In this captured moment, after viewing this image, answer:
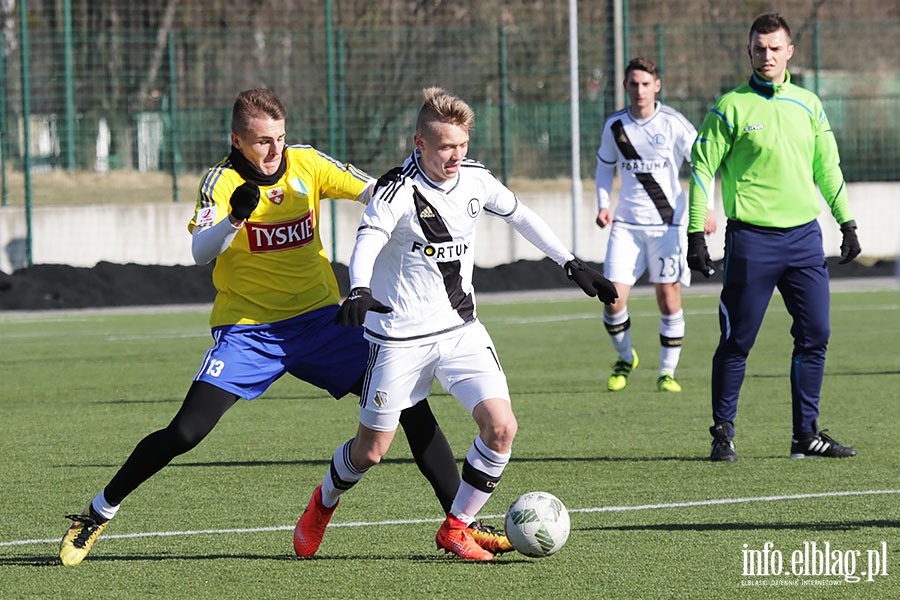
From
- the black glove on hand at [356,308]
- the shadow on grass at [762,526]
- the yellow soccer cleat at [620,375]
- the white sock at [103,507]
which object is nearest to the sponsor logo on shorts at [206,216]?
the black glove on hand at [356,308]

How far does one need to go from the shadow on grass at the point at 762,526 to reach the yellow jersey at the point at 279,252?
1.59 meters

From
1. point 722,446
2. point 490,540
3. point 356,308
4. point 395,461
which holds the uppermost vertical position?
point 356,308

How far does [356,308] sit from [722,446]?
11.2ft

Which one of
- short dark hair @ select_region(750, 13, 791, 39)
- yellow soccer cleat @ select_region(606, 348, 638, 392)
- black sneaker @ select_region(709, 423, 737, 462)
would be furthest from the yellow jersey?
yellow soccer cleat @ select_region(606, 348, 638, 392)

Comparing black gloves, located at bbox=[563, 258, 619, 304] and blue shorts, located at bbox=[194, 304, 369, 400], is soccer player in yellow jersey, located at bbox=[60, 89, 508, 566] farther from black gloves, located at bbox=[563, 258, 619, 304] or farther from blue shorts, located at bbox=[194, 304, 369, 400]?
black gloves, located at bbox=[563, 258, 619, 304]

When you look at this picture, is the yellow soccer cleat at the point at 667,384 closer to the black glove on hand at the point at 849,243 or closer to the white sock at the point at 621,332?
the white sock at the point at 621,332

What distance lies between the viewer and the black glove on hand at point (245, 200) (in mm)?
5941

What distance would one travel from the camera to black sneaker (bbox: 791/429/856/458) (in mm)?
8375

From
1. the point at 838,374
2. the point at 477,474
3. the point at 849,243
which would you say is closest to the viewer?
the point at 477,474

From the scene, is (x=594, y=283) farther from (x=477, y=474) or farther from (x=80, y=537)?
(x=80, y=537)

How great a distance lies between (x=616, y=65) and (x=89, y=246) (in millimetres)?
7961

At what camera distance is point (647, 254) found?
466 inches

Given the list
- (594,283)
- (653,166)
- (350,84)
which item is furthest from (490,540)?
(350,84)

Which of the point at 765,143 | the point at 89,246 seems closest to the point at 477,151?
A: the point at 89,246
